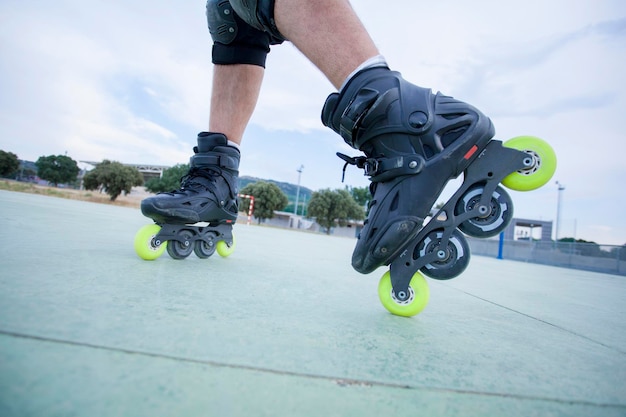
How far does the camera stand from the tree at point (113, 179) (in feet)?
81.3

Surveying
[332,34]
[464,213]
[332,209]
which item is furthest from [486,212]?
[332,209]

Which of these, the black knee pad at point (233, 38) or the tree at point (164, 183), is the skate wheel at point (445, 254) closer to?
the black knee pad at point (233, 38)

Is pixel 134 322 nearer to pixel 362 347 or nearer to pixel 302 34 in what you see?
pixel 362 347

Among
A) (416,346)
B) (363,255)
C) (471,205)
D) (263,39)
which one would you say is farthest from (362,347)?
(263,39)

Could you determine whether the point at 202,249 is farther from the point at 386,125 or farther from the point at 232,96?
the point at 386,125

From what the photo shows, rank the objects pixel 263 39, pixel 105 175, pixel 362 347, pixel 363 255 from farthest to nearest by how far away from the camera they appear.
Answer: pixel 105 175 → pixel 263 39 → pixel 363 255 → pixel 362 347

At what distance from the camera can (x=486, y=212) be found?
82cm

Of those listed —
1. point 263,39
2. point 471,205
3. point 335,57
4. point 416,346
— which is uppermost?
point 263,39

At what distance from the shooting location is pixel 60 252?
1.00 m

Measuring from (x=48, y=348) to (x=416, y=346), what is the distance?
526 mm

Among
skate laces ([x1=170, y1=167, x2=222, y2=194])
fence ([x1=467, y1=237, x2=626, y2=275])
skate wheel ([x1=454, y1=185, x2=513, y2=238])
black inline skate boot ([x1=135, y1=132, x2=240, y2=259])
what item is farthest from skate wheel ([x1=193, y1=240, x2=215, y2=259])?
fence ([x1=467, y1=237, x2=626, y2=275])

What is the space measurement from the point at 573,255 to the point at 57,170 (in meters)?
46.0

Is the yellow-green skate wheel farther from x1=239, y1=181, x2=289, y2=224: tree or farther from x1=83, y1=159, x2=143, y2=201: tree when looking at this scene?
x1=239, y1=181, x2=289, y2=224: tree

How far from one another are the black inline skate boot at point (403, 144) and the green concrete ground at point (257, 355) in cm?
21
